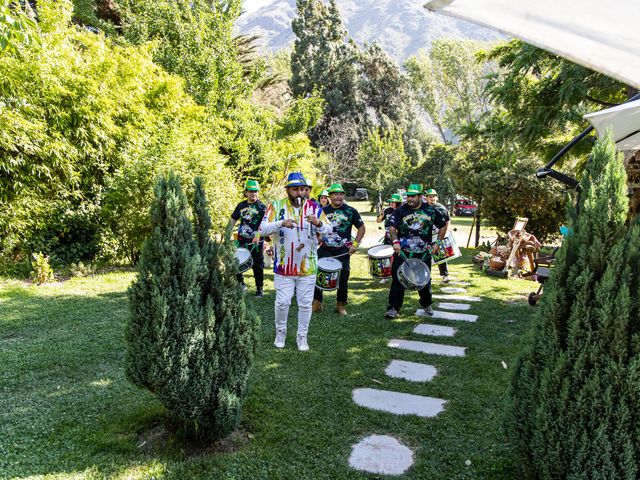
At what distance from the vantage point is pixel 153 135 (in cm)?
977

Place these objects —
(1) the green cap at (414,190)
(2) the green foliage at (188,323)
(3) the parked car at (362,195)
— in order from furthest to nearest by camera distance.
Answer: (3) the parked car at (362,195) → (1) the green cap at (414,190) → (2) the green foliage at (188,323)

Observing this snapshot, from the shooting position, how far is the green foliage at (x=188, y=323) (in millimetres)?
2641

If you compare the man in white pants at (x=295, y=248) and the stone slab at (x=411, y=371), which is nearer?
the stone slab at (x=411, y=371)

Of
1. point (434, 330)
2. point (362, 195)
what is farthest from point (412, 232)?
point (362, 195)

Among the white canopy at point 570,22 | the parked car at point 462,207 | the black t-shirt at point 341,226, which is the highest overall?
the parked car at point 462,207

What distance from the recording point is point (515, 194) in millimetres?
13062

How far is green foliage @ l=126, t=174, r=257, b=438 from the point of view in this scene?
2641mm

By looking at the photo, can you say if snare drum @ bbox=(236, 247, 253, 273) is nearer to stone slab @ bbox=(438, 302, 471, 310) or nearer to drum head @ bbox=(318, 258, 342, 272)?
drum head @ bbox=(318, 258, 342, 272)

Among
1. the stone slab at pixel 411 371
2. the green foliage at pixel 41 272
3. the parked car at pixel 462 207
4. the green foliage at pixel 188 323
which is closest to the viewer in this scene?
the green foliage at pixel 188 323

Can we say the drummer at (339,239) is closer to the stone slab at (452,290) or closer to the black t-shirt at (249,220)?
the black t-shirt at (249,220)

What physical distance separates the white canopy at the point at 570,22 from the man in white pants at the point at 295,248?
304 cm

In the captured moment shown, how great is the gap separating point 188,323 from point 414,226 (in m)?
4.14

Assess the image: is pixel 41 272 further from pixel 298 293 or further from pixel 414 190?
pixel 414 190

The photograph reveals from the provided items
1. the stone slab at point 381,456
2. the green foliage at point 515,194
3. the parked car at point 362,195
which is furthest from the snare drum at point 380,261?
the parked car at point 362,195
